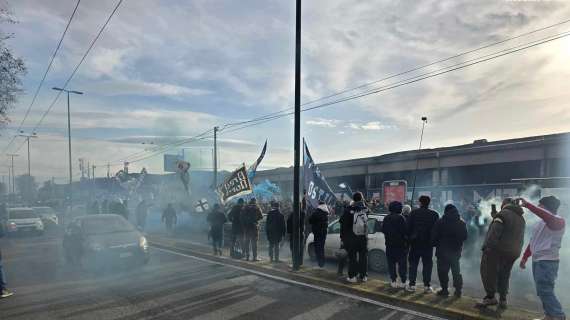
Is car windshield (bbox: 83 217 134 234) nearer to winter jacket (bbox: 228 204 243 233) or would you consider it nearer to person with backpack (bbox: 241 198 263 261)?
winter jacket (bbox: 228 204 243 233)

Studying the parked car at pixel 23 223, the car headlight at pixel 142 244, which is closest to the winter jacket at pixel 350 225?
the car headlight at pixel 142 244

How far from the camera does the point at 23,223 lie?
21703mm

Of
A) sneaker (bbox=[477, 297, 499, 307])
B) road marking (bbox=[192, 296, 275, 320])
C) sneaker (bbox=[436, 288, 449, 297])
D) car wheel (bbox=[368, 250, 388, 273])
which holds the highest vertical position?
sneaker (bbox=[477, 297, 499, 307])

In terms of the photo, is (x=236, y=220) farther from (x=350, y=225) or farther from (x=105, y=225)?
(x=350, y=225)

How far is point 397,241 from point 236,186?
27.3ft

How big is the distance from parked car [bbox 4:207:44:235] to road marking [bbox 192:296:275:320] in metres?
19.4

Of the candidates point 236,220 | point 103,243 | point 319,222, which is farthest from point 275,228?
point 103,243

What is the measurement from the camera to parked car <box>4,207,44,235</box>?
69.8 ft

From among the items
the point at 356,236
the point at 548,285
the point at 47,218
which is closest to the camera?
the point at 548,285

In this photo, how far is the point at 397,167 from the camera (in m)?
42.0

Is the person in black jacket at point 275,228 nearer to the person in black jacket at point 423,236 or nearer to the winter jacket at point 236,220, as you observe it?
the winter jacket at point 236,220

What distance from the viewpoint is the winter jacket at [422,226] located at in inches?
292

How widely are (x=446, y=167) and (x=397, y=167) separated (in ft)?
18.9

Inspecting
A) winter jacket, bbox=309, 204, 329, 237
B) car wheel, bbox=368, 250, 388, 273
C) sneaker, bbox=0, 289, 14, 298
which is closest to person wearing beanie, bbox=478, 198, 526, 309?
car wheel, bbox=368, 250, 388, 273
